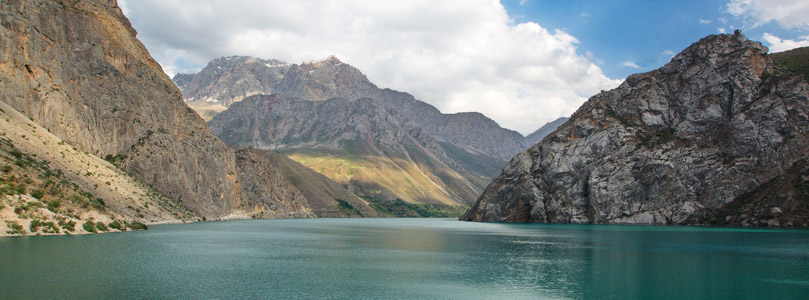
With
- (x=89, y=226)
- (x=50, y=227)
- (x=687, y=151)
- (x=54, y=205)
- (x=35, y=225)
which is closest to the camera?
(x=35, y=225)

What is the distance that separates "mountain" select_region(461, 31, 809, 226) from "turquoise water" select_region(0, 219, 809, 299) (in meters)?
86.5

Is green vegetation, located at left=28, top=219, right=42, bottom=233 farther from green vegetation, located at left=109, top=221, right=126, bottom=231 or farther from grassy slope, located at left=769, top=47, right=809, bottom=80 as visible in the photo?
grassy slope, located at left=769, top=47, right=809, bottom=80

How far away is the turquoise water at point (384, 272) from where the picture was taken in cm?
3834

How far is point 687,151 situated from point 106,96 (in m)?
176

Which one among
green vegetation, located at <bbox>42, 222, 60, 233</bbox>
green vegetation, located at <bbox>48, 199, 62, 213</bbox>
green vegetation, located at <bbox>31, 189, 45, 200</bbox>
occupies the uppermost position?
green vegetation, located at <bbox>31, 189, 45, 200</bbox>

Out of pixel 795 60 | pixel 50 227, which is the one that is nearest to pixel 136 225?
pixel 50 227

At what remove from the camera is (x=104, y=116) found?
144875mm

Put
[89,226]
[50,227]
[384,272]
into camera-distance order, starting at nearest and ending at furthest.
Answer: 1. [384,272]
2. [50,227]
3. [89,226]

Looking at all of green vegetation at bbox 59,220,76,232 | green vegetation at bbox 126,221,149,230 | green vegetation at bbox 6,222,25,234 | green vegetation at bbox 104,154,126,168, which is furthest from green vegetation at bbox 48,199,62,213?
green vegetation at bbox 104,154,126,168

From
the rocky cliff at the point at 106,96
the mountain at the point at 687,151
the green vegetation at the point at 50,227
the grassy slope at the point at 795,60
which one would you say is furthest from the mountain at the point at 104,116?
the grassy slope at the point at 795,60

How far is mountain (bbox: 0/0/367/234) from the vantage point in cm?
10669

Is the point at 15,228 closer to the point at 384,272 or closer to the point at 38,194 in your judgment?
the point at 38,194

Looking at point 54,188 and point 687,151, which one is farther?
point 687,151

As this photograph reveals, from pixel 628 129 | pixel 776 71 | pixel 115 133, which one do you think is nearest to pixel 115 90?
pixel 115 133
